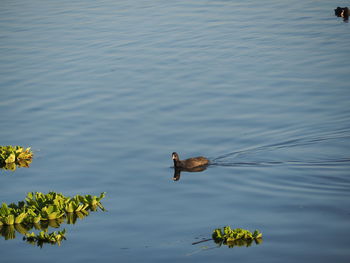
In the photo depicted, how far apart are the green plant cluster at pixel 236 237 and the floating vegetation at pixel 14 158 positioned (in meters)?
8.21

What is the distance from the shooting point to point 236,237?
1465 centimetres

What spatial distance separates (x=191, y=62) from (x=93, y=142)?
→ 9589mm

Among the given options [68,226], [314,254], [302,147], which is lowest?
[314,254]

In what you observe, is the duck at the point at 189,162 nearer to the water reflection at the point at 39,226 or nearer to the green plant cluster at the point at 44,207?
the green plant cluster at the point at 44,207

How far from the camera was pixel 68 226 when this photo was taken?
53.4 ft

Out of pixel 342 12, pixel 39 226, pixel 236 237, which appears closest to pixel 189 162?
pixel 236 237

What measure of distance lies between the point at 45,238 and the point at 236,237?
14.7ft

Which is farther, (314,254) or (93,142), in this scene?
(93,142)

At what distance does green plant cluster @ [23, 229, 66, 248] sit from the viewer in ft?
50.6

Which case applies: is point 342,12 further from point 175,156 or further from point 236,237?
point 236,237

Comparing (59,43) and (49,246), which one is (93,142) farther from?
(59,43)

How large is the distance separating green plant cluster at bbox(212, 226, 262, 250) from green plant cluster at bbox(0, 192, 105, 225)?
3668mm

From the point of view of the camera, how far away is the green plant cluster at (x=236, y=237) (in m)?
14.6

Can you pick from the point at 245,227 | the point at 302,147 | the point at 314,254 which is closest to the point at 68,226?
the point at 245,227
